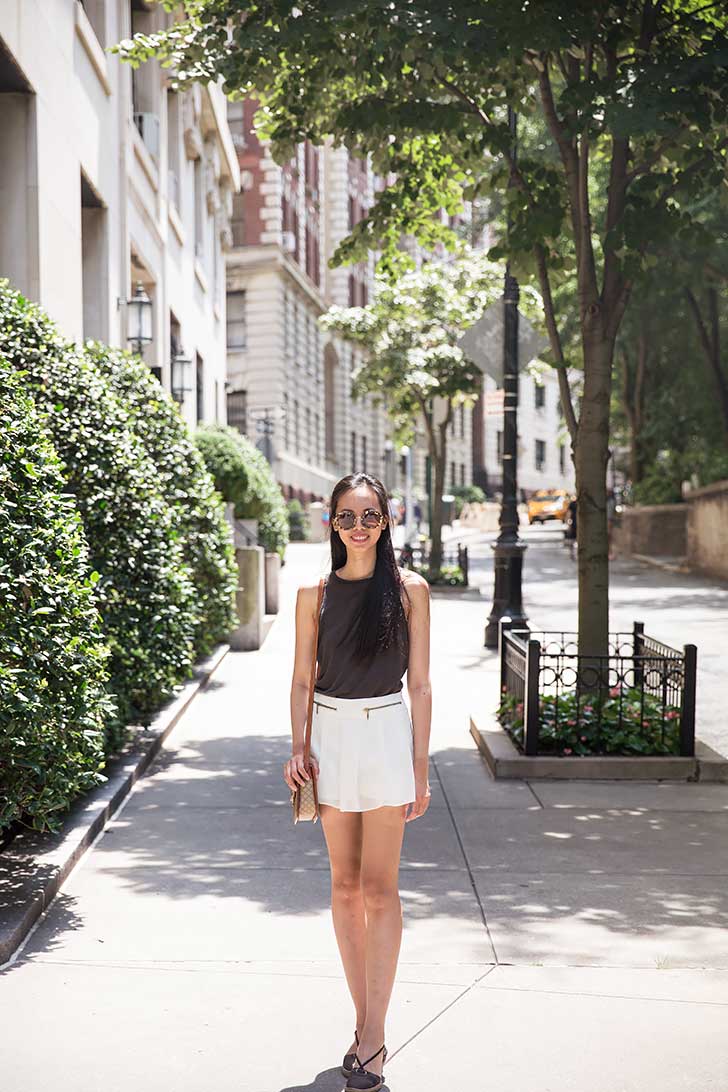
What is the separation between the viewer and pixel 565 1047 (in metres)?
4.27

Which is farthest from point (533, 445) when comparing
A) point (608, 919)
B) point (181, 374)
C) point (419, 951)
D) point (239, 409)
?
point (419, 951)

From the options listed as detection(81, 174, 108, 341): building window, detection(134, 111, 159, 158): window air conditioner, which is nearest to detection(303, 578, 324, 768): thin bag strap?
detection(81, 174, 108, 341): building window

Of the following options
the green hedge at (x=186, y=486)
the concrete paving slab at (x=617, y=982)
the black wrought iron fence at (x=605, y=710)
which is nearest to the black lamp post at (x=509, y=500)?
the green hedge at (x=186, y=486)

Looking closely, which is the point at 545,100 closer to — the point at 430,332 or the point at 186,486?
the point at 186,486

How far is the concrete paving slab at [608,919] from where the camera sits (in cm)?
518

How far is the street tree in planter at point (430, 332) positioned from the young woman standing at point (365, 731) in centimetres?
2278

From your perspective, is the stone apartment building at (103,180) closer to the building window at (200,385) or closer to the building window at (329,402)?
the building window at (200,385)

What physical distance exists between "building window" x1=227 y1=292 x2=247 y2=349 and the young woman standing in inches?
1937

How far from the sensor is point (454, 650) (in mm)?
16141

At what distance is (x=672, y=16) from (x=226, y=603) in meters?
6.73

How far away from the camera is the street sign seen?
55.4 ft

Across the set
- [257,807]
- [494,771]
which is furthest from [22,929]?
[494,771]

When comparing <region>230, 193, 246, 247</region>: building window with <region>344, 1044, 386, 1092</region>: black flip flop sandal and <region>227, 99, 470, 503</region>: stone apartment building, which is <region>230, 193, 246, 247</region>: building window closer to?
<region>227, 99, 470, 503</region>: stone apartment building

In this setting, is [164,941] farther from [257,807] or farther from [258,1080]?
[257,807]
